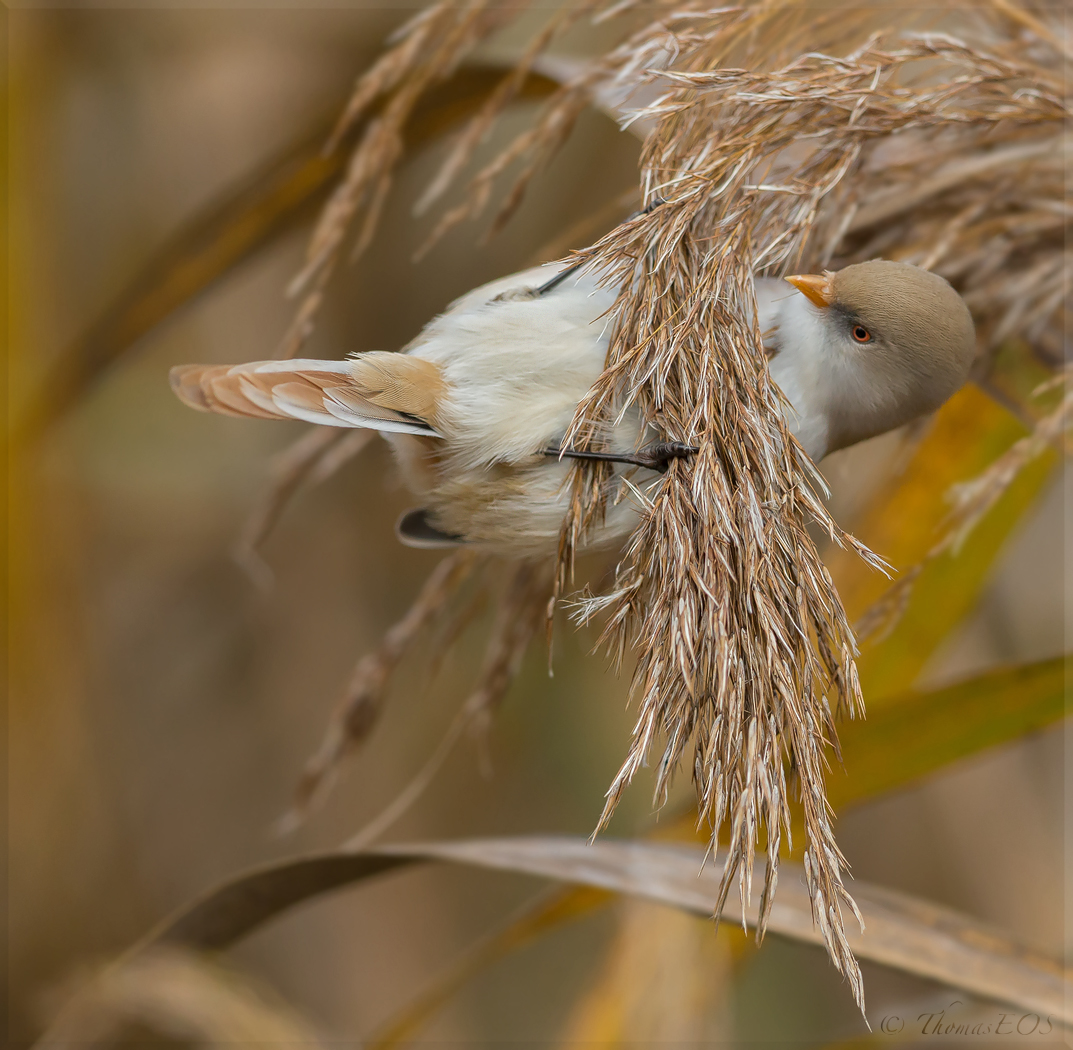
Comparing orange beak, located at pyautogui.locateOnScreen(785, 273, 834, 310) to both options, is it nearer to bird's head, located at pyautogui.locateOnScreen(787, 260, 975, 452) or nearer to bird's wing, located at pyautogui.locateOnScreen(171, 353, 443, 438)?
bird's head, located at pyautogui.locateOnScreen(787, 260, 975, 452)

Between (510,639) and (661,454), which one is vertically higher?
(661,454)

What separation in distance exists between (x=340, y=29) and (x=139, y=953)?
1.41 m

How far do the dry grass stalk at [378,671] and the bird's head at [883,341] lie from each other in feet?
1.44

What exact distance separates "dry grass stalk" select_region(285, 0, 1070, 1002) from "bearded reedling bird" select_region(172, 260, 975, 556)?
51mm

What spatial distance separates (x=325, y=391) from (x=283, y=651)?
3.34 feet

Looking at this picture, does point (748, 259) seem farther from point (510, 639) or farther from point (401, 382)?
point (510, 639)

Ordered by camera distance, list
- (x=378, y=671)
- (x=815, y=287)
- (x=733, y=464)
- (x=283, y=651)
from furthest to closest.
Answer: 1. (x=283, y=651)
2. (x=378, y=671)
3. (x=815, y=287)
4. (x=733, y=464)

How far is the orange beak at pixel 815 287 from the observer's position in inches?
30.4

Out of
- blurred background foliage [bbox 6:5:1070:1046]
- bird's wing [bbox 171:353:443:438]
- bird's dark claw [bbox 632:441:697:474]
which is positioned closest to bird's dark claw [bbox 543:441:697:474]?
bird's dark claw [bbox 632:441:697:474]

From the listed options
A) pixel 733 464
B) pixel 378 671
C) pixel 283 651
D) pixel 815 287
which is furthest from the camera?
pixel 283 651

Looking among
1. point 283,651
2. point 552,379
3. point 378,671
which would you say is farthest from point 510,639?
point 283,651

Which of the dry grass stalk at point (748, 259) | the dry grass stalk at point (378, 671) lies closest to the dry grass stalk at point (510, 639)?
the dry grass stalk at point (378, 671)

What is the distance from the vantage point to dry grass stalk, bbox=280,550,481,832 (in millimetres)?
899

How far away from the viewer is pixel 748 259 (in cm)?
72
